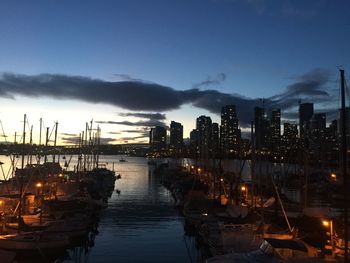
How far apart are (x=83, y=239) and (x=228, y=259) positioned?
24.6 m

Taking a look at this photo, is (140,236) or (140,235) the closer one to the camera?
(140,236)

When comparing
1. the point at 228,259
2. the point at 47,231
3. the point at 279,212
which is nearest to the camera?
the point at 228,259

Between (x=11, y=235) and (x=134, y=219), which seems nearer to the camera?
(x=11, y=235)

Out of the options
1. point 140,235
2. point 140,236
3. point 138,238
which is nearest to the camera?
point 138,238

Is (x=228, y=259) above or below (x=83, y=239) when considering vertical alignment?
above

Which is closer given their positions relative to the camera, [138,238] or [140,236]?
[138,238]

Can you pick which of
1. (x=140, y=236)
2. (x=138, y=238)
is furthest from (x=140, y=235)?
(x=138, y=238)

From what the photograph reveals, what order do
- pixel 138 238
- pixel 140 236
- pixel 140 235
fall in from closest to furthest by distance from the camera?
pixel 138 238
pixel 140 236
pixel 140 235

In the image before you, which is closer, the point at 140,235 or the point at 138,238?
the point at 138,238

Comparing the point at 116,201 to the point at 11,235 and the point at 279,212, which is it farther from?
the point at 11,235

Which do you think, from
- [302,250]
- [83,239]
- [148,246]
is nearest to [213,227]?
[148,246]

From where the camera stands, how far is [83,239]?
145ft

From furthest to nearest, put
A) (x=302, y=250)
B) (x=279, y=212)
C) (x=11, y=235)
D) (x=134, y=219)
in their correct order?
(x=134, y=219) → (x=279, y=212) → (x=11, y=235) → (x=302, y=250)

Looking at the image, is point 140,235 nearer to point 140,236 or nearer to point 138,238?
point 140,236
